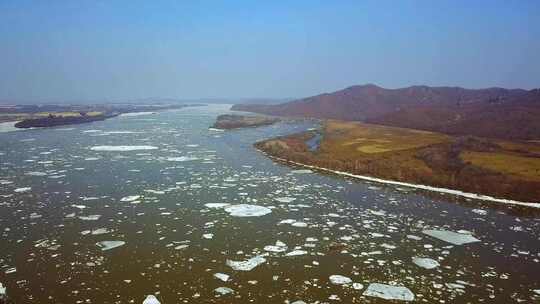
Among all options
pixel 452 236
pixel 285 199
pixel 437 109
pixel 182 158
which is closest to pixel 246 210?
pixel 285 199

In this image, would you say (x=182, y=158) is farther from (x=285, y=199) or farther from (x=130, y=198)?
(x=285, y=199)

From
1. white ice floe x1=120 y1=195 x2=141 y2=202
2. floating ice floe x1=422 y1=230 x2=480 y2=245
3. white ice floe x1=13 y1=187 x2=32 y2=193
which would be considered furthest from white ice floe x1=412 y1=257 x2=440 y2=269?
white ice floe x1=13 y1=187 x2=32 y2=193

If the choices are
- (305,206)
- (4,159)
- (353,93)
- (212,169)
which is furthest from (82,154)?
(353,93)

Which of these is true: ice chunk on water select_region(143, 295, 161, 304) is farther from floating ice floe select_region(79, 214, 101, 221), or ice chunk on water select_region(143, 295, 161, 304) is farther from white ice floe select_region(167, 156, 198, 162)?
white ice floe select_region(167, 156, 198, 162)

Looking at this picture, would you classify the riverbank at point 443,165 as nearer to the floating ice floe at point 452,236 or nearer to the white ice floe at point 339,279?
the floating ice floe at point 452,236

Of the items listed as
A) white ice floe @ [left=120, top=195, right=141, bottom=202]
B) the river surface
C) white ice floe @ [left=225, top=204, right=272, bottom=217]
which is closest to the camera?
the river surface

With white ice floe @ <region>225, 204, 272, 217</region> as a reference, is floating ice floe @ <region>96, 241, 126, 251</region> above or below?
above
